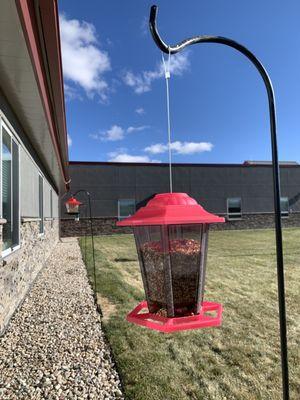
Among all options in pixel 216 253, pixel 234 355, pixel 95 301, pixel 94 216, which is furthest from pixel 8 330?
pixel 94 216

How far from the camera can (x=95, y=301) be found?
20.8 feet

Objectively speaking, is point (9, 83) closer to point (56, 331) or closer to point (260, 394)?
point (56, 331)

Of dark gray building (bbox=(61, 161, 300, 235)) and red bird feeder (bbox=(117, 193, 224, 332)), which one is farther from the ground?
dark gray building (bbox=(61, 161, 300, 235))

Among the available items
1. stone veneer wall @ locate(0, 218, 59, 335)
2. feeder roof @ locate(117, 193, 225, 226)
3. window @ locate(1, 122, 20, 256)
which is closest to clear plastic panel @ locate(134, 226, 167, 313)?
feeder roof @ locate(117, 193, 225, 226)

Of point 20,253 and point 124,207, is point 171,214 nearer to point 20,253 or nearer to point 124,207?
point 20,253

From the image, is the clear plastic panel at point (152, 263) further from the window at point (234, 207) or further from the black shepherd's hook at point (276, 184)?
the window at point (234, 207)

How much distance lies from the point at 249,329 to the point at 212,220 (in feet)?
11.4

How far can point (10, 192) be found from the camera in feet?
18.8

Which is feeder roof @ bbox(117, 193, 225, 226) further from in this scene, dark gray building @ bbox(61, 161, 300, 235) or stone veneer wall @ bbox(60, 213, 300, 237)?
dark gray building @ bbox(61, 161, 300, 235)

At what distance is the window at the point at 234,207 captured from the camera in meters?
25.5

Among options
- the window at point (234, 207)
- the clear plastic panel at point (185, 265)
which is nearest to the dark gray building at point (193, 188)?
the window at point (234, 207)

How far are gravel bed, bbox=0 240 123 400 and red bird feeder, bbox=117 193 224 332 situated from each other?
5.10 ft

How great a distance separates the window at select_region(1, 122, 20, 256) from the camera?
208 inches

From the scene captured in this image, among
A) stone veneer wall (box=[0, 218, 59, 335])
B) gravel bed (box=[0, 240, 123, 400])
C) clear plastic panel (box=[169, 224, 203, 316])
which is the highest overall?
clear plastic panel (box=[169, 224, 203, 316])
